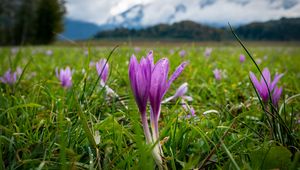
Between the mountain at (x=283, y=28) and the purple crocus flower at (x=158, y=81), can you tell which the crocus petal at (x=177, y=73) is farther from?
the mountain at (x=283, y=28)

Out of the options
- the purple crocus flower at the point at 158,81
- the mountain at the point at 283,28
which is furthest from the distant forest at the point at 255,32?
the purple crocus flower at the point at 158,81

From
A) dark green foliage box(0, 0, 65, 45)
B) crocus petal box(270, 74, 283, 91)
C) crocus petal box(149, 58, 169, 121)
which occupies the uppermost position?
dark green foliage box(0, 0, 65, 45)

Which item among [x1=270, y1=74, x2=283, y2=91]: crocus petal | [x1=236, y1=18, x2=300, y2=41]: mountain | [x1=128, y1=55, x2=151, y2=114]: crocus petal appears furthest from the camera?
[x1=236, y1=18, x2=300, y2=41]: mountain

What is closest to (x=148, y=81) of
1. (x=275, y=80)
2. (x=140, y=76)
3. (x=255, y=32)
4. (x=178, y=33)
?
(x=140, y=76)

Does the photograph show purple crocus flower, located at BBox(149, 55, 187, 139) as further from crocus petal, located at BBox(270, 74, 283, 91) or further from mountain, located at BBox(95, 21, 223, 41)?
mountain, located at BBox(95, 21, 223, 41)

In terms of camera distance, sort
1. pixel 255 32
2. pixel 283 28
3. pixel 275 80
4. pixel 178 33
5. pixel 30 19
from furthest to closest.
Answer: pixel 178 33 → pixel 30 19 → pixel 255 32 → pixel 283 28 → pixel 275 80

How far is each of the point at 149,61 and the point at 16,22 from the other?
46.5 meters

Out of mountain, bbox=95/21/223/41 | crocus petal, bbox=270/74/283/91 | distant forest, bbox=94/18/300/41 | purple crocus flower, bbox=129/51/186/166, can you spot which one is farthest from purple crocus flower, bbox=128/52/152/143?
mountain, bbox=95/21/223/41

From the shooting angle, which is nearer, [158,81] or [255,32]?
[158,81]

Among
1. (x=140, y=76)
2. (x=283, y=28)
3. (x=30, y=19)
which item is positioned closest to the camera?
(x=140, y=76)

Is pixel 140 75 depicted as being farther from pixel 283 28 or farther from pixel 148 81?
pixel 283 28

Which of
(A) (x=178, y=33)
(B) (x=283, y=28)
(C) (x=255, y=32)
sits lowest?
(B) (x=283, y=28)

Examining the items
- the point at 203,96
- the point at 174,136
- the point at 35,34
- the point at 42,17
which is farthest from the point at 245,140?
the point at 42,17

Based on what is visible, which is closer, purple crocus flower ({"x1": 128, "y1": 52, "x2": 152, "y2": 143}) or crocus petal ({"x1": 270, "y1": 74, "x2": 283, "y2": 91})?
purple crocus flower ({"x1": 128, "y1": 52, "x2": 152, "y2": 143})
